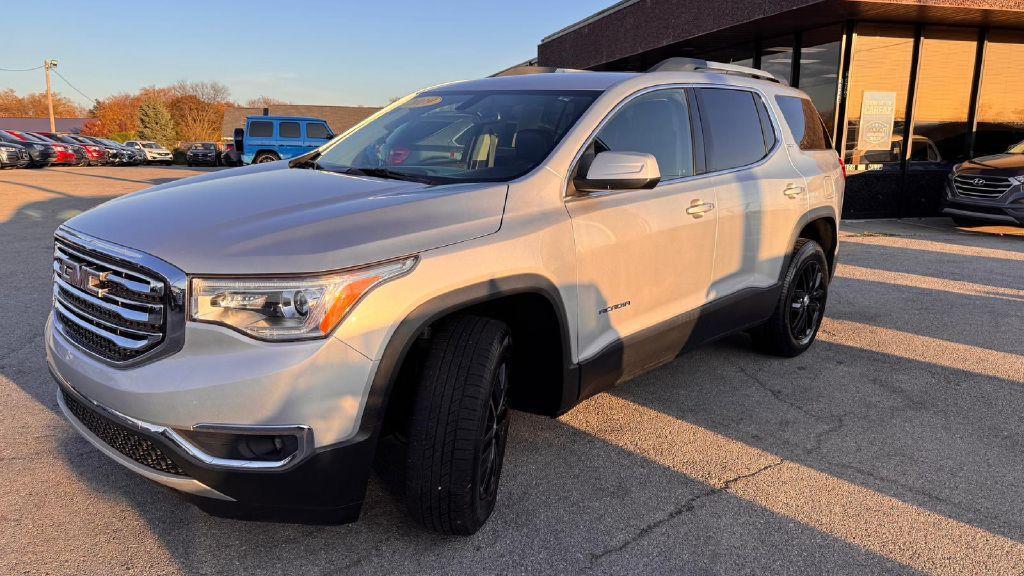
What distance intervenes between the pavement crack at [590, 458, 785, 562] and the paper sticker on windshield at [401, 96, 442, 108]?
239 centimetres

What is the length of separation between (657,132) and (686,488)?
1.70 m

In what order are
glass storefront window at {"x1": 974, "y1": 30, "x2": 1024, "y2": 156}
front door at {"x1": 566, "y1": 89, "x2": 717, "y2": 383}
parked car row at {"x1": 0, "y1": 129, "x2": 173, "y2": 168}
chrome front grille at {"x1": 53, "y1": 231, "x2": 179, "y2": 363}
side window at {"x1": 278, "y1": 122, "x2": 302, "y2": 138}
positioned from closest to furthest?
chrome front grille at {"x1": 53, "y1": 231, "x2": 179, "y2": 363}
front door at {"x1": 566, "y1": 89, "x2": 717, "y2": 383}
glass storefront window at {"x1": 974, "y1": 30, "x2": 1024, "y2": 156}
side window at {"x1": 278, "y1": 122, "x2": 302, "y2": 138}
parked car row at {"x1": 0, "y1": 129, "x2": 173, "y2": 168}

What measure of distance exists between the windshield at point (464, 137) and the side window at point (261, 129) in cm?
2241

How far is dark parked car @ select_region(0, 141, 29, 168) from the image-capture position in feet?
85.7

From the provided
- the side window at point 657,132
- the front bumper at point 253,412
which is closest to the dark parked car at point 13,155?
the side window at point 657,132

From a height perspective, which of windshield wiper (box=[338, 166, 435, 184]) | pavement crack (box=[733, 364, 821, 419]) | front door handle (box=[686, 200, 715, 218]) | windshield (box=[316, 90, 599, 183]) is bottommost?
pavement crack (box=[733, 364, 821, 419])

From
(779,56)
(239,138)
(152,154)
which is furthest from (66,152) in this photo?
(779,56)

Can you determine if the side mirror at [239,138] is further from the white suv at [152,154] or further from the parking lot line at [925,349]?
the parking lot line at [925,349]

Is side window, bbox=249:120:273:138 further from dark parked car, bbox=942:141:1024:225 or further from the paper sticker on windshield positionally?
the paper sticker on windshield

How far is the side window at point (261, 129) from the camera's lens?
24734 mm

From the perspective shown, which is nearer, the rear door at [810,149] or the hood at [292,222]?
the hood at [292,222]

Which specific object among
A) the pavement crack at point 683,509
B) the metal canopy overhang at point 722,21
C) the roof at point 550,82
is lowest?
the pavement crack at point 683,509

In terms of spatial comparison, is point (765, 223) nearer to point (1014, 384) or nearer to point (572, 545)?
point (1014, 384)

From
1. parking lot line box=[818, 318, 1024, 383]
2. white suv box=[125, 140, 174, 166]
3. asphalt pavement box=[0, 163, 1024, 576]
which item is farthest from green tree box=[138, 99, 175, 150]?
parking lot line box=[818, 318, 1024, 383]
